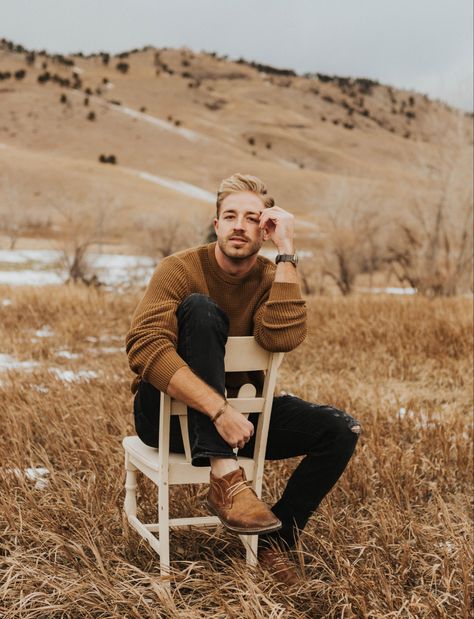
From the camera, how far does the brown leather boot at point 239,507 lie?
283 cm

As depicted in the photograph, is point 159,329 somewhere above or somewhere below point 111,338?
above

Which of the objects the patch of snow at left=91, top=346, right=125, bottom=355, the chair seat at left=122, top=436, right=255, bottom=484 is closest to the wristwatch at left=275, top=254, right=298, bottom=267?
the chair seat at left=122, top=436, right=255, bottom=484

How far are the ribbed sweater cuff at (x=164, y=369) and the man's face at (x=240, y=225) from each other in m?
0.52

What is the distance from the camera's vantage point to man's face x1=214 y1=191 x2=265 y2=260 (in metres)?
3.22

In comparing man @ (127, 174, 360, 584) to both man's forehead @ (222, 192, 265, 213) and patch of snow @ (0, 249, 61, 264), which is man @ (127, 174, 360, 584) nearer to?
man's forehead @ (222, 192, 265, 213)

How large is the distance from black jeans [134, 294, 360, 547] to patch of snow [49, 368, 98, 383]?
3598 mm

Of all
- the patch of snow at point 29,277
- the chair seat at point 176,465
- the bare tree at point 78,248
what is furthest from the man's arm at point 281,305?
the patch of snow at point 29,277

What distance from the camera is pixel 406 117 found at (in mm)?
141875

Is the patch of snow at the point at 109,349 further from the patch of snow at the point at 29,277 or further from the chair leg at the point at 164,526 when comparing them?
the patch of snow at the point at 29,277

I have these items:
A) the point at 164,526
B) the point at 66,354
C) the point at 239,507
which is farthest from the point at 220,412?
the point at 66,354

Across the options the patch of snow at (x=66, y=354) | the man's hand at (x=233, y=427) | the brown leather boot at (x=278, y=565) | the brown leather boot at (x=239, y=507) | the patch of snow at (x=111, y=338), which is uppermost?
the man's hand at (x=233, y=427)

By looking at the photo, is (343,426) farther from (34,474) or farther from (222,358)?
(34,474)

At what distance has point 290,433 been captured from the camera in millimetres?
3277

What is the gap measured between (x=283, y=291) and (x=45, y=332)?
7.75 m
